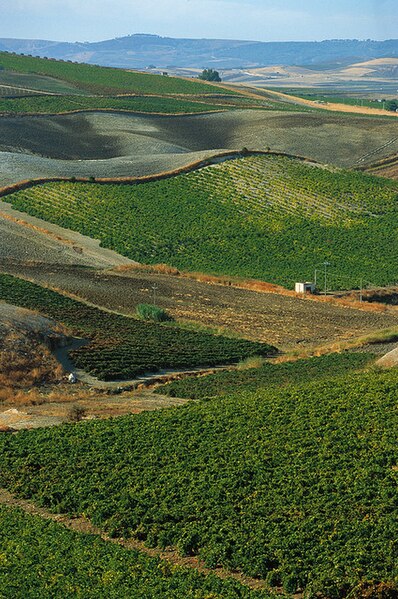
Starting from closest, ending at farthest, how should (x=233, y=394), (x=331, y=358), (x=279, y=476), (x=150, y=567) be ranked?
1. (x=150, y=567)
2. (x=279, y=476)
3. (x=233, y=394)
4. (x=331, y=358)

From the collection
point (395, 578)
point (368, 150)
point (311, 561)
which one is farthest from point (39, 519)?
point (368, 150)

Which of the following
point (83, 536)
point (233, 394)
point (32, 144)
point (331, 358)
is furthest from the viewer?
point (32, 144)

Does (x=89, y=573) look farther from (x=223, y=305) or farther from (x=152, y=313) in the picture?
(x=223, y=305)

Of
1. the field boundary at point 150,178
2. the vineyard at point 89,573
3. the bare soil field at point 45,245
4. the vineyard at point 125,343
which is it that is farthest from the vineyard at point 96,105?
the vineyard at point 89,573

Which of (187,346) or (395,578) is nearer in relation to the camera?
(395,578)

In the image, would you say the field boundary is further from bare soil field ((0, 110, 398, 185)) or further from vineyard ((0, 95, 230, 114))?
vineyard ((0, 95, 230, 114))

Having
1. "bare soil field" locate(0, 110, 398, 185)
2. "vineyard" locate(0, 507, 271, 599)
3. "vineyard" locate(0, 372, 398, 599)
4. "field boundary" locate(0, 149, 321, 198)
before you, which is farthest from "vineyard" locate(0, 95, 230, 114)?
"vineyard" locate(0, 507, 271, 599)

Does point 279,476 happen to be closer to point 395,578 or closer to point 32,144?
point 395,578
